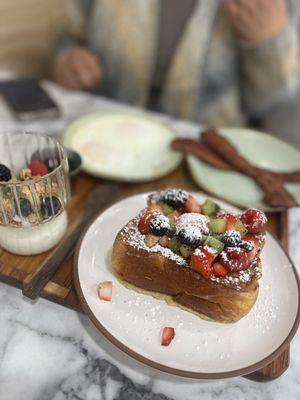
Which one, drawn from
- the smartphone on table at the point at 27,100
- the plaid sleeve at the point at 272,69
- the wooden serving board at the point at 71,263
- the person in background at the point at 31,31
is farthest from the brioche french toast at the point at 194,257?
the person in background at the point at 31,31

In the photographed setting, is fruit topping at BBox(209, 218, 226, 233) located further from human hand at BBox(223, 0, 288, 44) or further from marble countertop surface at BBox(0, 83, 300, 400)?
human hand at BBox(223, 0, 288, 44)

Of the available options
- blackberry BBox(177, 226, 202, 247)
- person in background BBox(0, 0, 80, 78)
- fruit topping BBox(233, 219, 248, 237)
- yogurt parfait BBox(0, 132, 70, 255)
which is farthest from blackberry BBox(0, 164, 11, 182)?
person in background BBox(0, 0, 80, 78)

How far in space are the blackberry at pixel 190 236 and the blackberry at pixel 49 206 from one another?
0.31 meters

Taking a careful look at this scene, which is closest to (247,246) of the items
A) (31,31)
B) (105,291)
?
(105,291)

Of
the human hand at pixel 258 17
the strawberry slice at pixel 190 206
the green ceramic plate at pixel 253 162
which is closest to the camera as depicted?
the strawberry slice at pixel 190 206

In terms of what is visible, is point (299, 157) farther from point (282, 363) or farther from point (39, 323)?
point (39, 323)

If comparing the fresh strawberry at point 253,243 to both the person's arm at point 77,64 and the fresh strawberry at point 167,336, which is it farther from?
the person's arm at point 77,64

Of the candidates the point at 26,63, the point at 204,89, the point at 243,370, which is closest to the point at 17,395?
the point at 243,370

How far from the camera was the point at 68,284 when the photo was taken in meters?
1.01

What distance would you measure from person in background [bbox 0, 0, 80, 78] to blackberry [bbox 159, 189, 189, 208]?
4.66 ft

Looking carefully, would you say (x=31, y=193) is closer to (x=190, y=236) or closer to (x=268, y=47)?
(x=190, y=236)

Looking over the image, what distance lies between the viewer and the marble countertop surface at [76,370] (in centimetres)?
85

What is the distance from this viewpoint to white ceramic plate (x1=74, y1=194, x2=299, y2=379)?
0.85 m

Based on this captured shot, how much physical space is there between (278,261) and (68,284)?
1.69 ft
